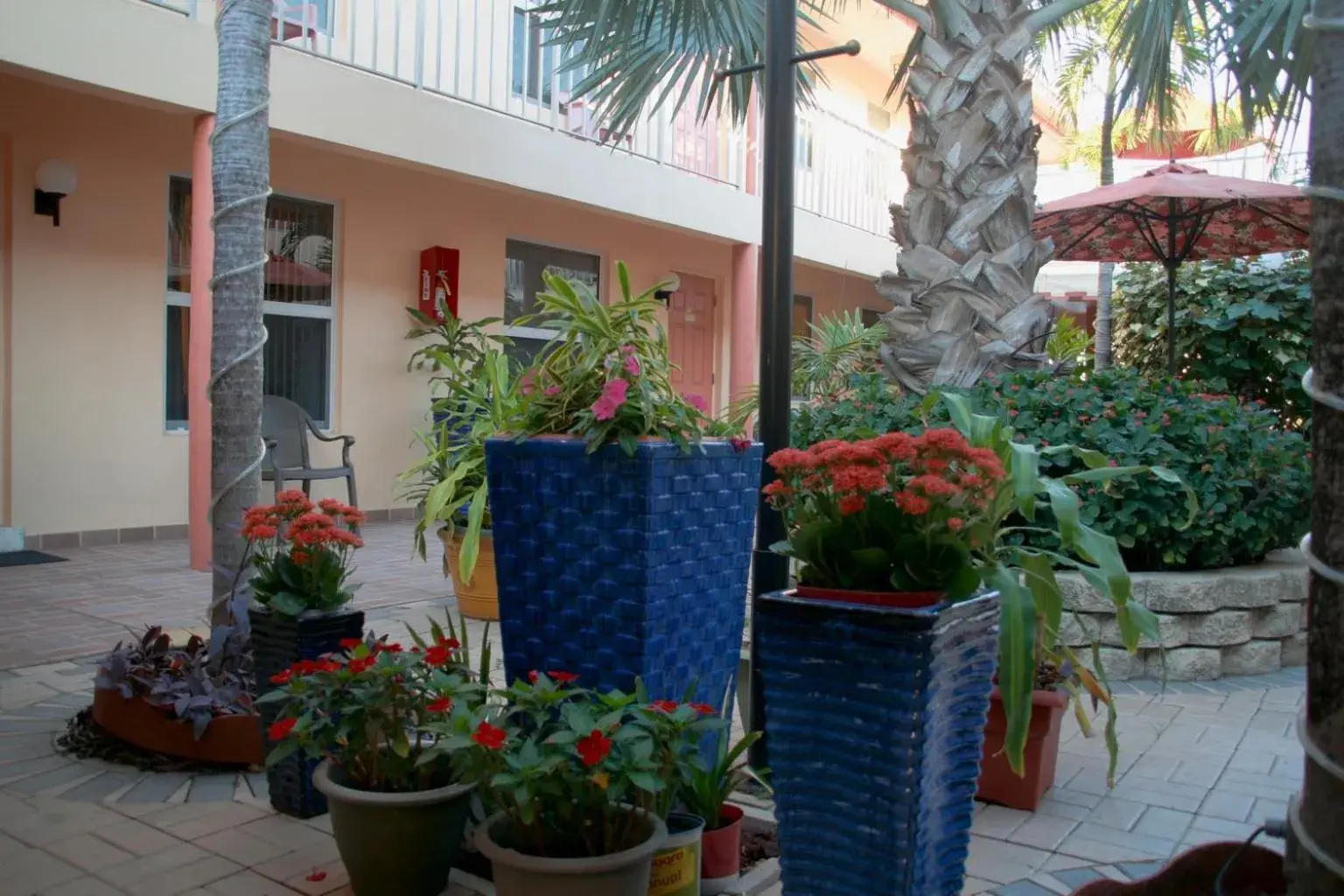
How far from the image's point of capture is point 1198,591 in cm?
441

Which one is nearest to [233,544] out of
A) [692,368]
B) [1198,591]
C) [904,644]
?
[904,644]

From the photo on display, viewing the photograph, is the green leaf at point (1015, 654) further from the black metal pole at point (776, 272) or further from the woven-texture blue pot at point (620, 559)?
the black metal pole at point (776, 272)

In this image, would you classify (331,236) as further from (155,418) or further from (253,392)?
(253,392)

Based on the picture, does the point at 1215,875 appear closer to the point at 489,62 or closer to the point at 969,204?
the point at 969,204

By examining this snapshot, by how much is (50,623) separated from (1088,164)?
16.7 m

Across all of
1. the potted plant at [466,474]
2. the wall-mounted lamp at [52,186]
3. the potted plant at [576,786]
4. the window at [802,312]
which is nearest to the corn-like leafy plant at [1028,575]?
the potted plant at [576,786]

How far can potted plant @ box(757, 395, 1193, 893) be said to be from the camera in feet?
6.16

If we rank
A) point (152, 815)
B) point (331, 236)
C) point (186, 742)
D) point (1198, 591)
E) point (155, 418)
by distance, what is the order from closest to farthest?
point (152, 815), point (186, 742), point (1198, 591), point (155, 418), point (331, 236)

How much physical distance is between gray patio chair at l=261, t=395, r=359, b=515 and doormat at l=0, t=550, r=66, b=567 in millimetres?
1363

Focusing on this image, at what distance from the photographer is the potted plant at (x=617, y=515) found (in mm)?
2355

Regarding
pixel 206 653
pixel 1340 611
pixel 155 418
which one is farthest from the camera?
pixel 155 418

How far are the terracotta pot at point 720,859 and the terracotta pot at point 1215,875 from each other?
0.87 metres

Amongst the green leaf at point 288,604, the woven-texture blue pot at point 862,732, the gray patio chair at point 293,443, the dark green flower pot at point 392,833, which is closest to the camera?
the woven-texture blue pot at point 862,732

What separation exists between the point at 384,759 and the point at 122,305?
5.76m
